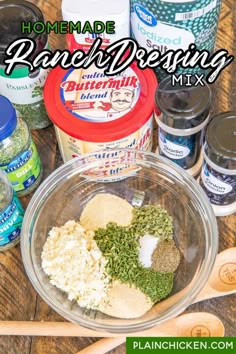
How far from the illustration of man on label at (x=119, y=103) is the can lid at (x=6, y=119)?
0.48 feet

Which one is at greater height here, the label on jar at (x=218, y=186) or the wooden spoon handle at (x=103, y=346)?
the label on jar at (x=218, y=186)

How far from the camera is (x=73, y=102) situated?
37.8 inches

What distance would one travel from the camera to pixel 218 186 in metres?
0.92

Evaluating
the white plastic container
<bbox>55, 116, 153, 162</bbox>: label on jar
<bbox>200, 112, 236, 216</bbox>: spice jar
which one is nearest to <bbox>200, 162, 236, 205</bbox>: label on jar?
<bbox>200, 112, 236, 216</bbox>: spice jar

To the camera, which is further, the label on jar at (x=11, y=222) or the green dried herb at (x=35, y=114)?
the green dried herb at (x=35, y=114)

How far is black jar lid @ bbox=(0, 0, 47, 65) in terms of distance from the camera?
36.7 inches

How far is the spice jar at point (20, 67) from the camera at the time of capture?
0.94 m

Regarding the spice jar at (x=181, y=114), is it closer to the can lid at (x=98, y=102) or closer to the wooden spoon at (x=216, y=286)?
the can lid at (x=98, y=102)

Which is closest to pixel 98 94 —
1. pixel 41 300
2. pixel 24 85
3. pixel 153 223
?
pixel 24 85

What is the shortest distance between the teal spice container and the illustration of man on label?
3.6 inches

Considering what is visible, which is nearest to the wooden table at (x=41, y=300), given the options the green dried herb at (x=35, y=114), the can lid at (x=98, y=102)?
the green dried herb at (x=35, y=114)

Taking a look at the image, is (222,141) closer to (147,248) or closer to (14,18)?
(147,248)

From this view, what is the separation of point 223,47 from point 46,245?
0.50 metres

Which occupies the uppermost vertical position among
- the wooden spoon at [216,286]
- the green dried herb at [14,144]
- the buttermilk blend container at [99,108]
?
the buttermilk blend container at [99,108]
